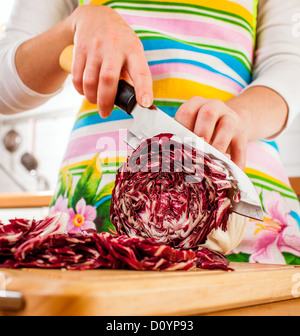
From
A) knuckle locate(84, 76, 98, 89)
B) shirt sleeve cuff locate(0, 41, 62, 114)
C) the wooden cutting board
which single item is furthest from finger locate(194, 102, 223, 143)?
shirt sleeve cuff locate(0, 41, 62, 114)

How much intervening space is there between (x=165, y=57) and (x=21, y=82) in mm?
362

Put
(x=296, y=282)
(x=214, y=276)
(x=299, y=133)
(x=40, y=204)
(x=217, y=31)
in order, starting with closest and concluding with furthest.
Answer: (x=214, y=276) → (x=296, y=282) → (x=217, y=31) → (x=299, y=133) → (x=40, y=204)

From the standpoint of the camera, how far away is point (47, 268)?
0.54 meters

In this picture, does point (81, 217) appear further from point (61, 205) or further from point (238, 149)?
point (238, 149)

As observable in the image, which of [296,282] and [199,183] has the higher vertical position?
[199,183]

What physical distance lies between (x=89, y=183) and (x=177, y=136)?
0.30 meters

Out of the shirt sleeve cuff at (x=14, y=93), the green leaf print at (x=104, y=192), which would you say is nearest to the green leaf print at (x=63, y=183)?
the green leaf print at (x=104, y=192)

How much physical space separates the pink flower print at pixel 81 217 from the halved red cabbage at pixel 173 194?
150mm

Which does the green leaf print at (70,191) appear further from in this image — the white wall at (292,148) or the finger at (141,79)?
the white wall at (292,148)

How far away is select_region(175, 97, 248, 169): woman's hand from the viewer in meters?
0.77

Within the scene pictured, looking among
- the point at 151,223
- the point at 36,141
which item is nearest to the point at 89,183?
the point at 151,223

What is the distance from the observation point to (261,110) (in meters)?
0.94

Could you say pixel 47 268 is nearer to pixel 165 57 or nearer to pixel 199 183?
pixel 199 183

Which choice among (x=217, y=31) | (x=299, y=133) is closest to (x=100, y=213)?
(x=217, y=31)
